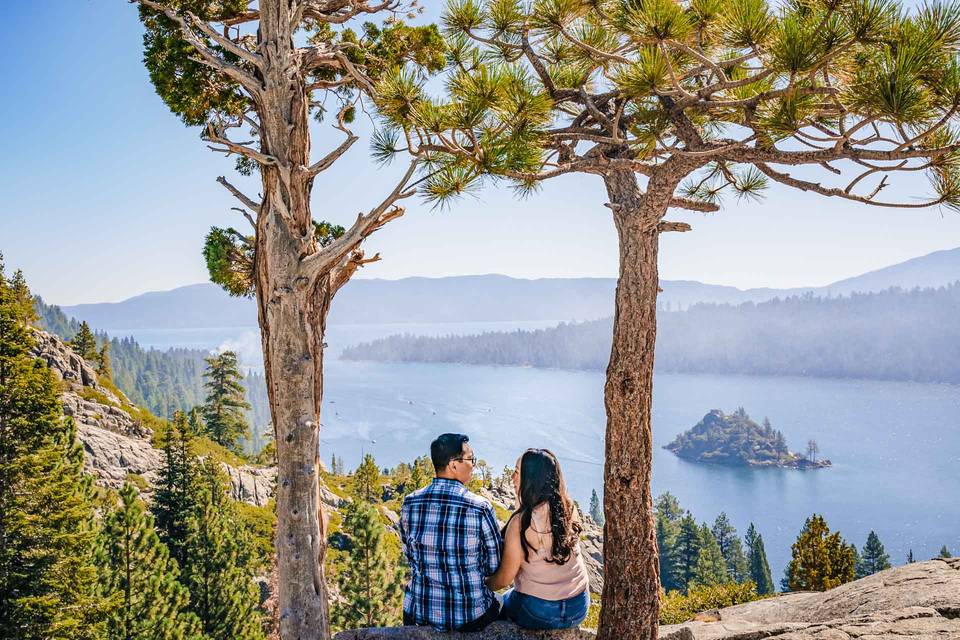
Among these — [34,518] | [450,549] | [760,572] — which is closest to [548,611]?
[450,549]

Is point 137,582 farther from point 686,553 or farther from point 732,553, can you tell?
point 732,553

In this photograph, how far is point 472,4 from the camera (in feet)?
15.2

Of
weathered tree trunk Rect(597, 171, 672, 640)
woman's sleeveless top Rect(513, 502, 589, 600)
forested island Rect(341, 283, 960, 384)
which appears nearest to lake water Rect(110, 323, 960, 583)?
forested island Rect(341, 283, 960, 384)

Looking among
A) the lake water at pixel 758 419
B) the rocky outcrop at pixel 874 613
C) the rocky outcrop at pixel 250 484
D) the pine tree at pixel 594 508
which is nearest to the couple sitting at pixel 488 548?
the rocky outcrop at pixel 874 613

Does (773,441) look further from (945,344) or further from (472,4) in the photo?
(472,4)

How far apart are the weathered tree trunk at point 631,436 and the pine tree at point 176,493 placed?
2173cm

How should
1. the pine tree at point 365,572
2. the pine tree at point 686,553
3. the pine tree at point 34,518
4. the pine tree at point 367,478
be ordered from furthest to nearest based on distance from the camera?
the pine tree at point 686,553
the pine tree at point 367,478
the pine tree at point 365,572
the pine tree at point 34,518

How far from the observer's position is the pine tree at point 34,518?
1105 cm

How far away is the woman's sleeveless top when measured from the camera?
278 cm

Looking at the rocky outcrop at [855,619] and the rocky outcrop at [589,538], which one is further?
the rocky outcrop at [589,538]

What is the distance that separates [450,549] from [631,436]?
2.08 metres

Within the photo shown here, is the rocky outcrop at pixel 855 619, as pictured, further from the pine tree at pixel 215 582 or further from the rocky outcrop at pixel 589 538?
the rocky outcrop at pixel 589 538

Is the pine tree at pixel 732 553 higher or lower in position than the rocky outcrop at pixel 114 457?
lower

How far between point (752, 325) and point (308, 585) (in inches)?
8192
